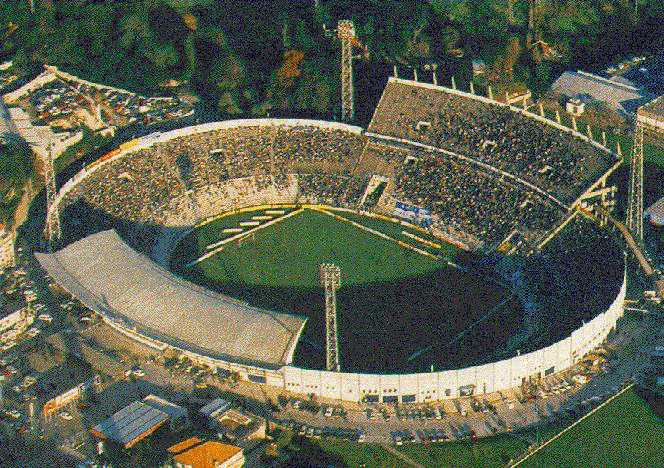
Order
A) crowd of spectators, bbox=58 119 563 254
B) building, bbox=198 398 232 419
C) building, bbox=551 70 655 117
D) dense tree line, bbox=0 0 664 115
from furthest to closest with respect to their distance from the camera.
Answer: dense tree line, bbox=0 0 664 115, building, bbox=551 70 655 117, crowd of spectators, bbox=58 119 563 254, building, bbox=198 398 232 419

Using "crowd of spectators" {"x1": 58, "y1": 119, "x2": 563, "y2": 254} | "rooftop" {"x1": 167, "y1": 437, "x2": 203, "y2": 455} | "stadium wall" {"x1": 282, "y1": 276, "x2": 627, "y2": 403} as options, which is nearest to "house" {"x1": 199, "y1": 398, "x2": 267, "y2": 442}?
"rooftop" {"x1": 167, "y1": 437, "x2": 203, "y2": 455}

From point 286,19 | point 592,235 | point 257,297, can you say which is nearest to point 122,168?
point 257,297

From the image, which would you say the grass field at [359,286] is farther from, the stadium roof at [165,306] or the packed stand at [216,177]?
the stadium roof at [165,306]

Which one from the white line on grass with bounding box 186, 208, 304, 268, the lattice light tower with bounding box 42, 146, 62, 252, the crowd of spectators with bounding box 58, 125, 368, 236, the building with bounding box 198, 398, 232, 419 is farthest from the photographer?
the crowd of spectators with bounding box 58, 125, 368, 236

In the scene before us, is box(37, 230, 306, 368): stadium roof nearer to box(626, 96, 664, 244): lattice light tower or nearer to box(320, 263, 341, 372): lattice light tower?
box(320, 263, 341, 372): lattice light tower

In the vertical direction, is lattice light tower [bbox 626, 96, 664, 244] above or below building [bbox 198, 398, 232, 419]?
above

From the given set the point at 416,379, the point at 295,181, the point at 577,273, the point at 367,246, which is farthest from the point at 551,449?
the point at 295,181

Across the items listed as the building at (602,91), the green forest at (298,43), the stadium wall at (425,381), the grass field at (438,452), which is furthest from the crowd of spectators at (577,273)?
the green forest at (298,43)
